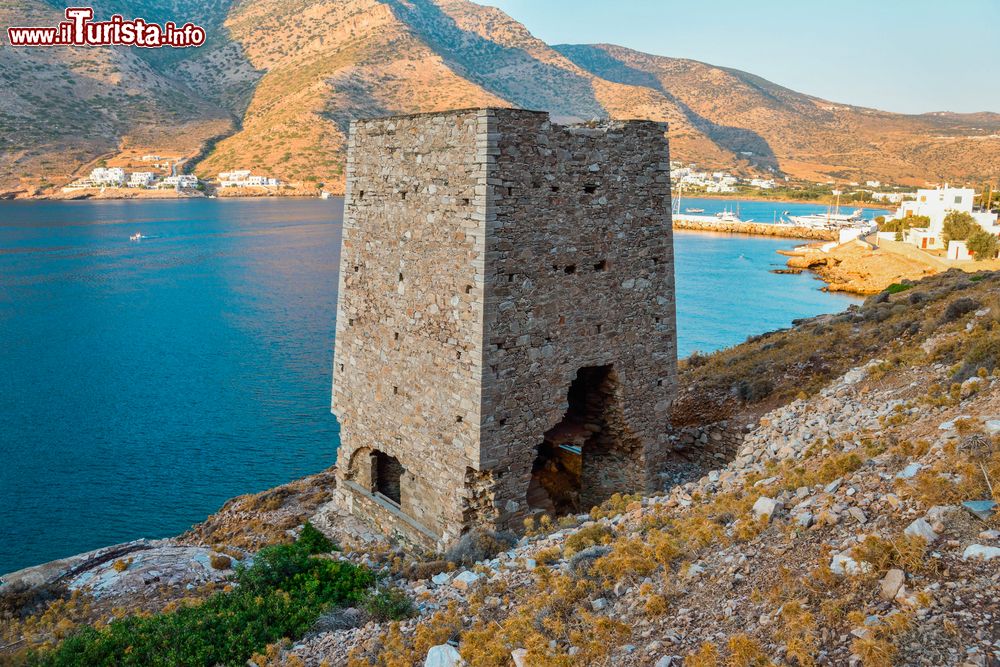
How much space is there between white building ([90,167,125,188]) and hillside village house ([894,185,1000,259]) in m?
101

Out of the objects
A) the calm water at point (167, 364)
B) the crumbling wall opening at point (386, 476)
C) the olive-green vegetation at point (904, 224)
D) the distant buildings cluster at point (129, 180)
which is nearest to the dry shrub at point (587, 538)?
the crumbling wall opening at point (386, 476)

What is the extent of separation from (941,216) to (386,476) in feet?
208

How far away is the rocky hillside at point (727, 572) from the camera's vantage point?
4301mm

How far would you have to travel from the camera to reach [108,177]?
10694cm

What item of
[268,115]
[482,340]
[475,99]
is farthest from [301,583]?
[268,115]

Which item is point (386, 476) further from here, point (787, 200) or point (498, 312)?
point (787, 200)

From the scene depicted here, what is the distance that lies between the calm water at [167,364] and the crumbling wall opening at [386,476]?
9758 mm

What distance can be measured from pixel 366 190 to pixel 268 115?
13381 centimetres

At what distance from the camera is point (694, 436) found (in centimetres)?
1147

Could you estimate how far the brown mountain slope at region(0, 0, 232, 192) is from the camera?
102 meters

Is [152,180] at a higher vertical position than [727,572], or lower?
higher

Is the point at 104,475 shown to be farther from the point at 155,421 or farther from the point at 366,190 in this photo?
the point at 366,190

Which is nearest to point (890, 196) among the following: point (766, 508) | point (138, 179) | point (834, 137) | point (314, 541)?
point (834, 137)

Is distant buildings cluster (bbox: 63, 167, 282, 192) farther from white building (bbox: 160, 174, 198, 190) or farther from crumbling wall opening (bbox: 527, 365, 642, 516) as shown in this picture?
crumbling wall opening (bbox: 527, 365, 642, 516)
